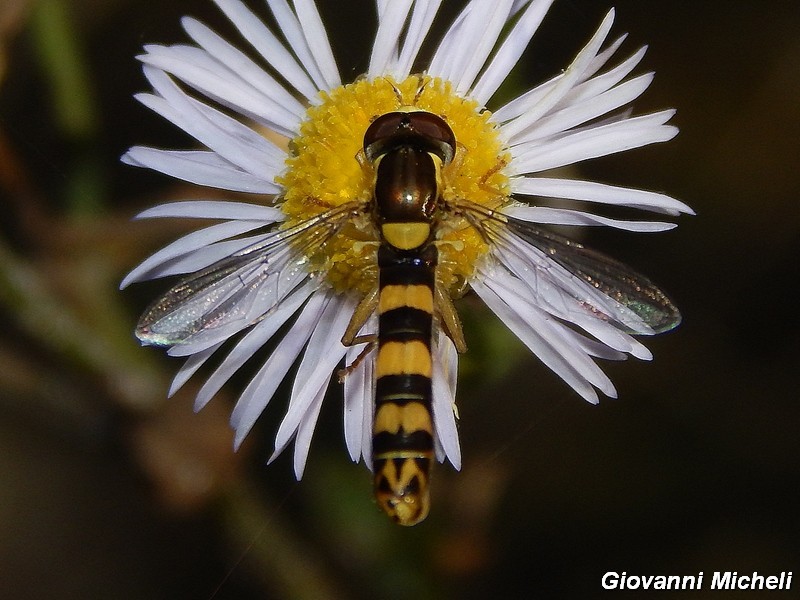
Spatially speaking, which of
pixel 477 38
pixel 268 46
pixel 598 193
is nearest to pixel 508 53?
pixel 477 38

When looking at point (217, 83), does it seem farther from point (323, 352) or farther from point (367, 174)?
point (323, 352)

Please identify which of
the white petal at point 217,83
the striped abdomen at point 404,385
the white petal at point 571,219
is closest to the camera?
the striped abdomen at point 404,385

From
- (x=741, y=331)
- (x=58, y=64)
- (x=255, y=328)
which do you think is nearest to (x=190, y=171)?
(x=255, y=328)

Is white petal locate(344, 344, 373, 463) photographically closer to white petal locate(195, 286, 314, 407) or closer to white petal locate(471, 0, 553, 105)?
white petal locate(195, 286, 314, 407)

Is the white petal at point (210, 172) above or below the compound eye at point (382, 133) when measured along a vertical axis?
below

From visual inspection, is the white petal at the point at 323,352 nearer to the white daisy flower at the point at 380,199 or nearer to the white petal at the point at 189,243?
the white daisy flower at the point at 380,199

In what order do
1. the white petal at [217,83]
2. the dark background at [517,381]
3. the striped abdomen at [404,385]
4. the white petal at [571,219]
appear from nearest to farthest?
the striped abdomen at [404,385]
the white petal at [571,219]
the white petal at [217,83]
the dark background at [517,381]

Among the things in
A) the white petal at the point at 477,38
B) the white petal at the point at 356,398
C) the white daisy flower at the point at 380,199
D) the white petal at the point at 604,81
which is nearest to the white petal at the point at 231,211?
the white daisy flower at the point at 380,199
